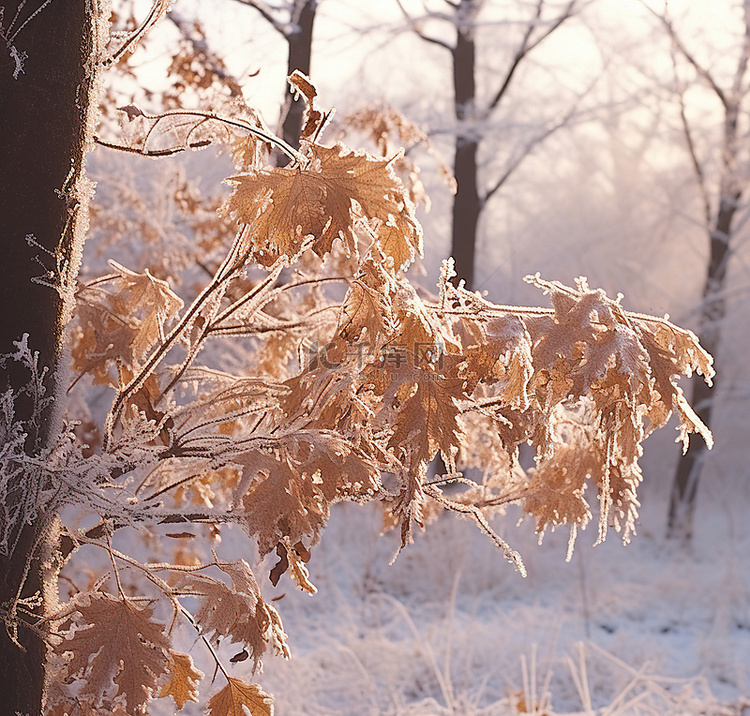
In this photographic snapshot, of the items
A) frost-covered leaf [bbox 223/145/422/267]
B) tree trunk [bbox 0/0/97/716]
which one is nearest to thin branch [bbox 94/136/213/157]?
tree trunk [bbox 0/0/97/716]

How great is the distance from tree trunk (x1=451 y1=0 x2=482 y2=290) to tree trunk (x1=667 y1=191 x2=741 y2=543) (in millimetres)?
2293

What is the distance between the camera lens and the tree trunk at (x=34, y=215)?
1320 mm

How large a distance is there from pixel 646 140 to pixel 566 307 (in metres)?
12.0

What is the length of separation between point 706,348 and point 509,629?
3.69 metres

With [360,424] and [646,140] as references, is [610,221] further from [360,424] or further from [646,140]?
[360,424]

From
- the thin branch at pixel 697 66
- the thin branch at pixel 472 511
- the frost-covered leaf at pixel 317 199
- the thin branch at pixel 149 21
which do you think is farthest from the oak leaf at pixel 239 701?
the thin branch at pixel 697 66

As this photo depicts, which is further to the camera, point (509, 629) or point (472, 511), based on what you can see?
point (509, 629)

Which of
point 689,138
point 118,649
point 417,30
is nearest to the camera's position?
point 118,649

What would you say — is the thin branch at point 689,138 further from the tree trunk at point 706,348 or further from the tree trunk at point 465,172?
the tree trunk at point 465,172

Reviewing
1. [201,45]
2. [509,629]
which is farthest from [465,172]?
[509,629]

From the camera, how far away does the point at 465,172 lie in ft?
23.7

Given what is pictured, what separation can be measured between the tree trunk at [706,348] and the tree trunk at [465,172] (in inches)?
90.3

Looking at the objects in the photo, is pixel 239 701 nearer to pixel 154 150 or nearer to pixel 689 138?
pixel 154 150

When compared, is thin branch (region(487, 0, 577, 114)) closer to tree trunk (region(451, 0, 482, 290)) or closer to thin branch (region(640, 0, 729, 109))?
tree trunk (region(451, 0, 482, 290))
